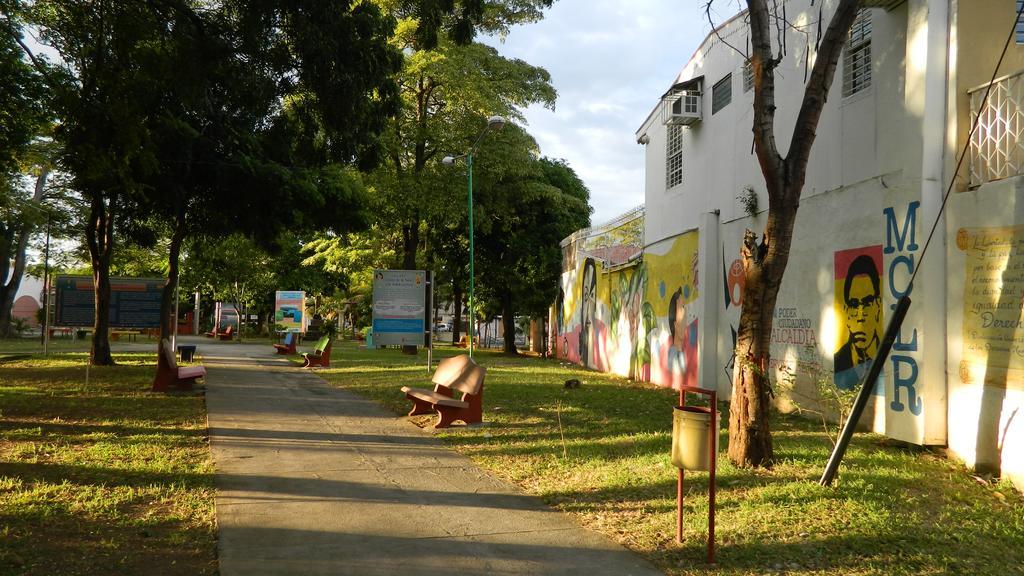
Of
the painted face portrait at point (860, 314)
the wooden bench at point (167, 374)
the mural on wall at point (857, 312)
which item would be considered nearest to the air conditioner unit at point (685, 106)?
the mural on wall at point (857, 312)

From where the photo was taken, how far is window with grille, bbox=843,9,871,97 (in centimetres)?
954

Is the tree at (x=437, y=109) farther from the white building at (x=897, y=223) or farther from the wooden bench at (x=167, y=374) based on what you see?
the wooden bench at (x=167, y=374)

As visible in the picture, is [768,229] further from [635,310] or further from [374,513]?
[635,310]

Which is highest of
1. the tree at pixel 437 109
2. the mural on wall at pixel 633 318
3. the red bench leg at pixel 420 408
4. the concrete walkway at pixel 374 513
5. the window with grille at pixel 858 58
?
the tree at pixel 437 109

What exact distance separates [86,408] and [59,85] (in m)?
4.63

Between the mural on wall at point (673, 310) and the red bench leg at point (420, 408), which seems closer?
the red bench leg at point (420, 408)

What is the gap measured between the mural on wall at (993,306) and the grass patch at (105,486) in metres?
6.72

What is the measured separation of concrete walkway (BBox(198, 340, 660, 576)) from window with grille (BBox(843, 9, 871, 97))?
23.0 feet

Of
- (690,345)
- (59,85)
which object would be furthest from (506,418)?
(59,85)

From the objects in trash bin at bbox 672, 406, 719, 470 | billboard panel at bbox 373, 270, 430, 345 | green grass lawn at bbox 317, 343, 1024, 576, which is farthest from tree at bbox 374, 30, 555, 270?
trash bin at bbox 672, 406, 719, 470

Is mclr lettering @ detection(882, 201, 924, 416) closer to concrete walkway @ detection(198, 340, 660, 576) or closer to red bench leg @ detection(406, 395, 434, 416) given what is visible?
concrete walkway @ detection(198, 340, 660, 576)

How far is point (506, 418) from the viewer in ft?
34.9

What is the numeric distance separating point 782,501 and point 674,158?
38.0 ft

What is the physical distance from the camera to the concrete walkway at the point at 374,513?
4727mm
